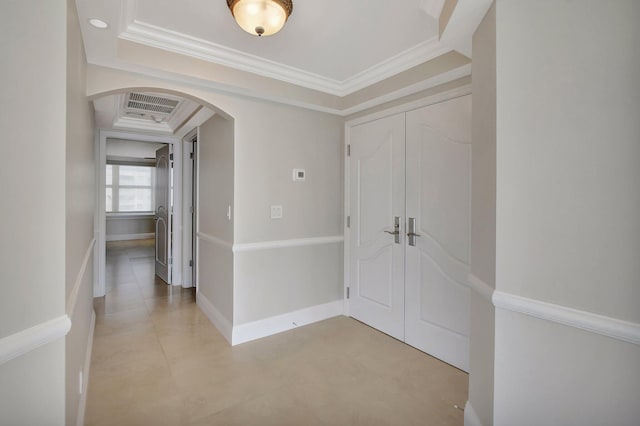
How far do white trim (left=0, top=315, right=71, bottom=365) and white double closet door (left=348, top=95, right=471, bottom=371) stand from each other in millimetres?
2379

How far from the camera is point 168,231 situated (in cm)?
460

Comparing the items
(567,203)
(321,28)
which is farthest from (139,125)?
(567,203)

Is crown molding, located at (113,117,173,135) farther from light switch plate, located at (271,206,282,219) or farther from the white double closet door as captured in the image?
the white double closet door

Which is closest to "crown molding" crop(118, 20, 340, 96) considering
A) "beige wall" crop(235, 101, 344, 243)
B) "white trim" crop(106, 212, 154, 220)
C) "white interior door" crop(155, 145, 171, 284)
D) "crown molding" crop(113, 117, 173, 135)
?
"beige wall" crop(235, 101, 344, 243)

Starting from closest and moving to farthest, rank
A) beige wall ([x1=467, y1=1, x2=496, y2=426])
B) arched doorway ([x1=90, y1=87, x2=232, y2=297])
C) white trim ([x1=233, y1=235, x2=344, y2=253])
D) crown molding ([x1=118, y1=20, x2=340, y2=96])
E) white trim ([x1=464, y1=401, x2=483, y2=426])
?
beige wall ([x1=467, y1=1, x2=496, y2=426]), white trim ([x1=464, y1=401, x2=483, y2=426]), crown molding ([x1=118, y1=20, x2=340, y2=96]), white trim ([x1=233, y1=235, x2=344, y2=253]), arched doorway ([x1=90, y1=87, x2=232, y2=297])

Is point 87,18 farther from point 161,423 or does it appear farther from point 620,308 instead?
point 620,308

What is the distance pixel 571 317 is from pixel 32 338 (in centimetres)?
191

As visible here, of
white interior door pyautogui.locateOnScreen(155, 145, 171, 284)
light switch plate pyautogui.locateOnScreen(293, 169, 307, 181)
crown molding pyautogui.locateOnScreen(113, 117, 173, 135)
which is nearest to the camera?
light switch plate pyautogui.locateOnScreen(293, 169, 307, 181)

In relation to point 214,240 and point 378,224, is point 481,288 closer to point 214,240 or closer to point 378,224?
point 378,224

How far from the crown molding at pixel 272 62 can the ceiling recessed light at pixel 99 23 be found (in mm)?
274

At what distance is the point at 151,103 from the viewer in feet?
11.4

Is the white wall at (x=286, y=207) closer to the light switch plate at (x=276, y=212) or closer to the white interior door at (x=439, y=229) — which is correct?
the light switch plate at (x=276, y=212)

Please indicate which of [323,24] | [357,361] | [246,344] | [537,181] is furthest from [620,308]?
[246,344]

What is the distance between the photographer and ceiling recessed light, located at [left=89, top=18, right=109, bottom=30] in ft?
5.57
